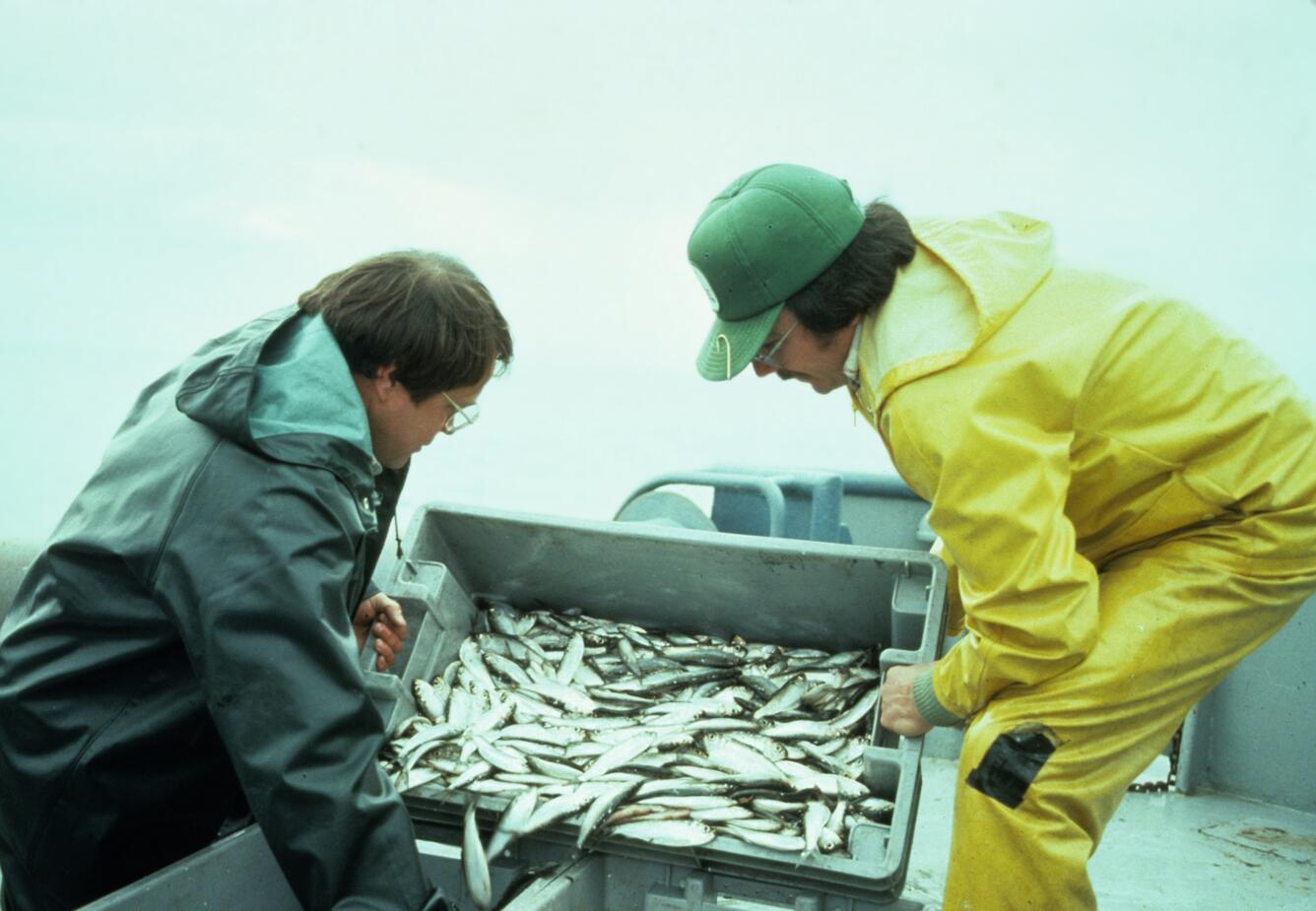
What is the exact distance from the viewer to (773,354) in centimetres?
265

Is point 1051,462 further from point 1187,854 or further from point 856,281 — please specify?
point 1187,854

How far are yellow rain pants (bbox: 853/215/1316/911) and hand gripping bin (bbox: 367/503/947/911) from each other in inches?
12.0

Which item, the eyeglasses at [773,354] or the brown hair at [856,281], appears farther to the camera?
the eyeglasses at [773,354]

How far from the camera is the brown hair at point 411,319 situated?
221 centimetres

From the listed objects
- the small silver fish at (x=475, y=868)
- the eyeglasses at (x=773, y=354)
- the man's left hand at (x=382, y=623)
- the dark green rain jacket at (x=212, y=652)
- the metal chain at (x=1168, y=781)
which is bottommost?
the metal chain at (x=1168, y=781)

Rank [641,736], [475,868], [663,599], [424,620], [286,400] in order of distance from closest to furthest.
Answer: [286,400]
[475,868]
[641,736]
[424,620]
[663,599]

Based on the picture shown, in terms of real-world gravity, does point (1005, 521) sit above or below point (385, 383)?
below

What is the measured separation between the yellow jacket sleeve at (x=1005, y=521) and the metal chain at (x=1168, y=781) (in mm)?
2728

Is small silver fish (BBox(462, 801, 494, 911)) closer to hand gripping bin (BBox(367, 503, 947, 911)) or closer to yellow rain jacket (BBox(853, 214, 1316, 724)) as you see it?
hand gripping bin (BBox(367, 503, 947, 911))

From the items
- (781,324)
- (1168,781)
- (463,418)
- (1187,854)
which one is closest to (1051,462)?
(781,324)

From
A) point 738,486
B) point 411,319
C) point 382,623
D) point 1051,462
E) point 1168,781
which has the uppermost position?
point 411,319

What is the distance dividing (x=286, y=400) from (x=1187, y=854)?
368 centimetres

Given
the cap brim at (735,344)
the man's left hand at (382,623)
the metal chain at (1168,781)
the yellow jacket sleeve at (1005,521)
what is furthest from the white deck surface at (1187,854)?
the cap brim at (735,344)

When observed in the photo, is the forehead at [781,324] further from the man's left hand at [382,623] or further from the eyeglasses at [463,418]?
the man's left hand at [382,623]
